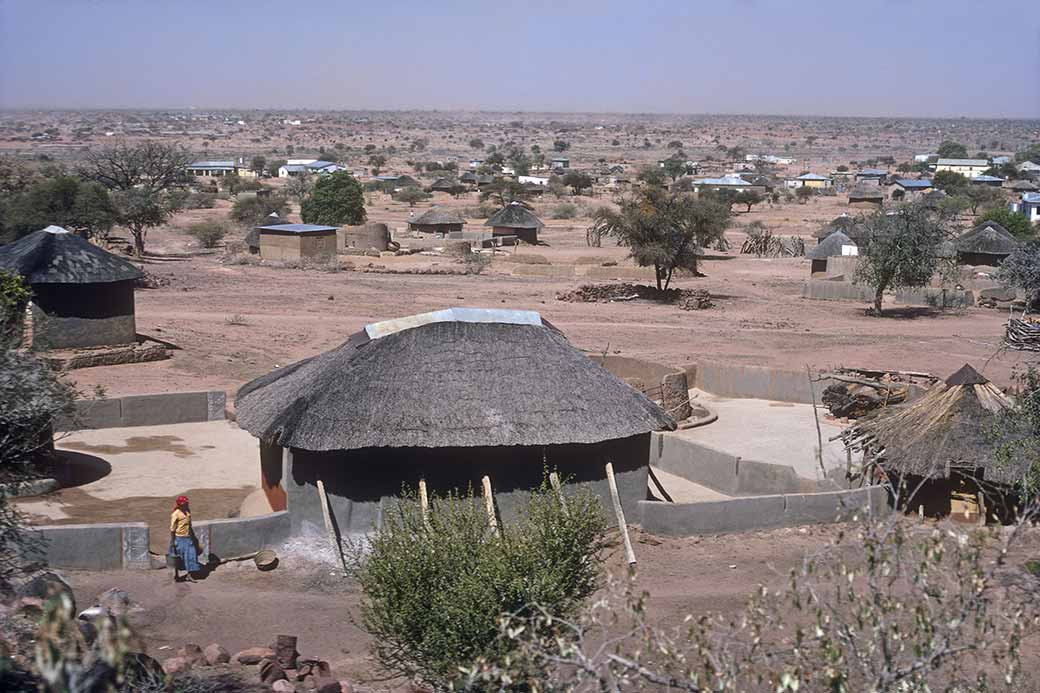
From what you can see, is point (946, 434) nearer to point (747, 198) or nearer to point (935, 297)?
point (935, 297)

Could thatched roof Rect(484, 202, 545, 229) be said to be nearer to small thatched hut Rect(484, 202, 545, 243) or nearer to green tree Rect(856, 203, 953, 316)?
small thatched hut Rect(484, 202, 545, 243)

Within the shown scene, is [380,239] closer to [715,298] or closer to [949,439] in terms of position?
[715,298]

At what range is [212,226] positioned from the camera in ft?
162

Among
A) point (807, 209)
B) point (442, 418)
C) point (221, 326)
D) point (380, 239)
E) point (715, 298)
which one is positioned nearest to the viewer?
point (442, 418)

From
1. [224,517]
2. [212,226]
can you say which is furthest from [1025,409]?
[212,226]

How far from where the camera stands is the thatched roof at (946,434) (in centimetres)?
1554

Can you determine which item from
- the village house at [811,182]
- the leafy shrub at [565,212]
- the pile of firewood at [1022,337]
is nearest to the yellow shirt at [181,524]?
the pile of firewood at [1022,337]

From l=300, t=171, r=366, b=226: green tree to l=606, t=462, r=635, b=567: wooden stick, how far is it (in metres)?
38.6

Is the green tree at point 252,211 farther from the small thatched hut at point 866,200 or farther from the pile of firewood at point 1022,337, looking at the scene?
the pile of firewood at point 1022,337

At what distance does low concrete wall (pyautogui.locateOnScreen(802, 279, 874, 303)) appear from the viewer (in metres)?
36.9

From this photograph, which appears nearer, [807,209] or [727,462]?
[727,462]

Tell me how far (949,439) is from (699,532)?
3815mm

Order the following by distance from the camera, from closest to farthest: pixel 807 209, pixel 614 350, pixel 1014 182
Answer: pixel 614 350 < pixel 807 209 < pixel 1014 182

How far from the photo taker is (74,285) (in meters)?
23.8
